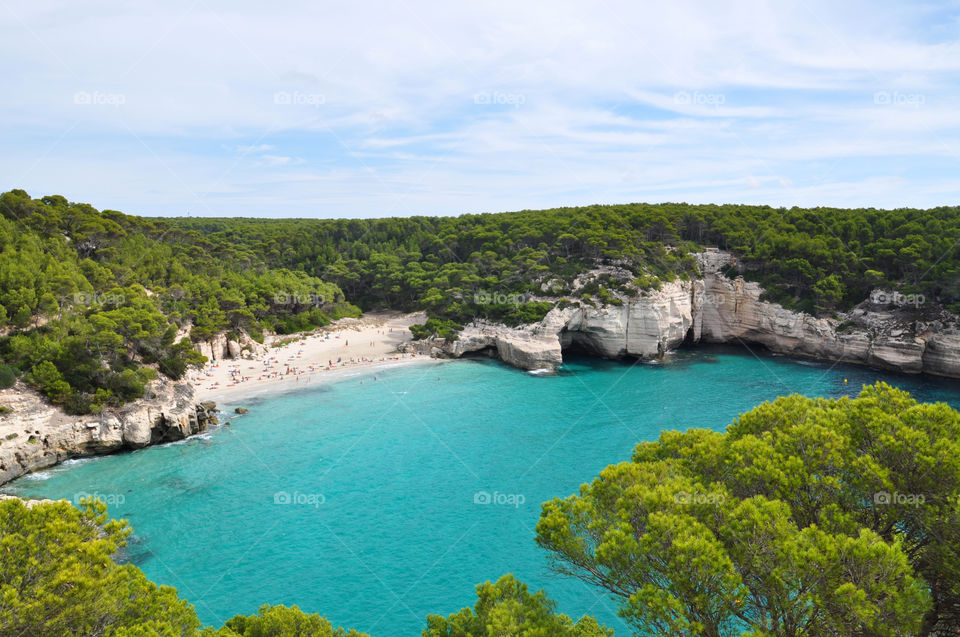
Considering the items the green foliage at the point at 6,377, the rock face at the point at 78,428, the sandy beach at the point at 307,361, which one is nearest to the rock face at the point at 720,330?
the sandy beach at the point at 307,361

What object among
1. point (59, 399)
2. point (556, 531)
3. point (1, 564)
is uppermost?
point (1, 564)

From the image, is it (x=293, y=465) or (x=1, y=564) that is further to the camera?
(x=293, y=465)

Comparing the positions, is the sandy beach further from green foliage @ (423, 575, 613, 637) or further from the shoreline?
green foliage @ (423, 575, 613, 637)

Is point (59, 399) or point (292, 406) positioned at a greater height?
point (59, 399)

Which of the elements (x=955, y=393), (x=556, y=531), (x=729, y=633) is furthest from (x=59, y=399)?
(x=955, y=393)

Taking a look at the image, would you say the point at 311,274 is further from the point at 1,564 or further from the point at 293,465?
the point at 1,564

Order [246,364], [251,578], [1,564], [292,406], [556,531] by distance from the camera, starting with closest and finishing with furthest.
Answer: [1,564] < [556,531] < [251,578] < [292,406] < [246,364]
